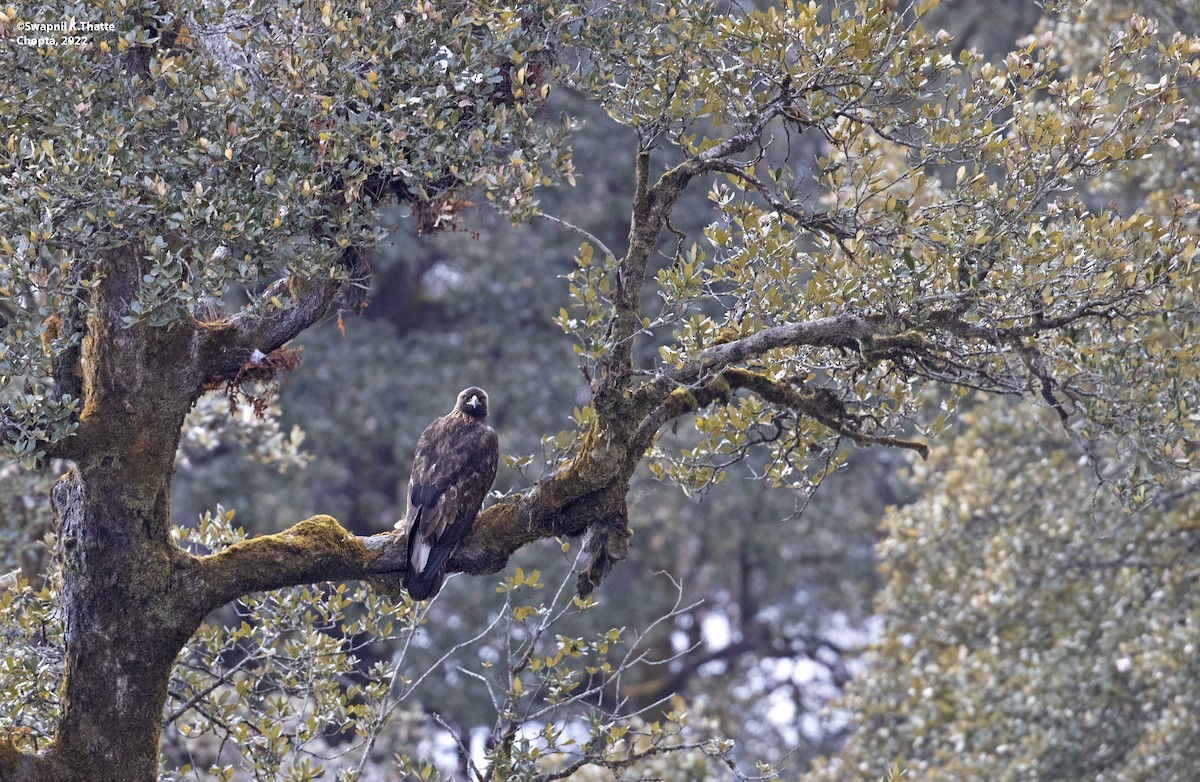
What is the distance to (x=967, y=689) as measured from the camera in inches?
379

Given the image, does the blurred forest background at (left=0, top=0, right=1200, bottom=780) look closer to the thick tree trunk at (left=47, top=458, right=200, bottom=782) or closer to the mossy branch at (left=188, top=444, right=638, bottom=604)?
the mossy branch at (left=188, top=444, right=638, bottom=604)

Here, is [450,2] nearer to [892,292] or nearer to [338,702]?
[892,292]

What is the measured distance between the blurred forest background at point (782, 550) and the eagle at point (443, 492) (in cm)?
32

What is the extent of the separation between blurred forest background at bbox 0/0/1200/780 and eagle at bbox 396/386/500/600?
1.06 feet

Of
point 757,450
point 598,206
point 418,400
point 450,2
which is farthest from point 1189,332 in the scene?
point 598,206

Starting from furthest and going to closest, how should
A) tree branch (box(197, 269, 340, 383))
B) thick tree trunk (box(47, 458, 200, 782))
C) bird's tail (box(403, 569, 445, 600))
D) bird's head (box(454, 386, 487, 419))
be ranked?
1. bird's head (box(454, 386, 487, 419))
2. bird's tail (box(403, 569, 445, 600))
3. tree branch (box(197, 269, 340, 383))
4. thick tree trunk (box(47, 458, 200, 782))

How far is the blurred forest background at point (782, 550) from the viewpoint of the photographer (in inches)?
353

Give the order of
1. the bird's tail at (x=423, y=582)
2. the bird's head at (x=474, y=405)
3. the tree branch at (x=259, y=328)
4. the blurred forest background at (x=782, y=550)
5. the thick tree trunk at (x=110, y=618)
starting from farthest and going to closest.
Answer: the blurred forest background at (x=782, y=550)
the bird's head at (x=474, y=405)
the bird's tail at (x=423, y=582)
the tree branch at (x=259, y=328)
the thick tree trunk at (x=110, y=618)

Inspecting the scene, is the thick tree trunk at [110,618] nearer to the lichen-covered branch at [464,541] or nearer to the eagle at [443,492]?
the lichen-covered branch at [464,541]

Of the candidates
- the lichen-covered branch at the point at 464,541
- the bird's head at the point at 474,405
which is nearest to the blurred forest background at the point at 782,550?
the lichen-covered branch at the point at 464,541

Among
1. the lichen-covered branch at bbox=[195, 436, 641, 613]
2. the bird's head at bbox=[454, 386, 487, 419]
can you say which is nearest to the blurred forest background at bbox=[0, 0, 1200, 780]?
the lichen-covered branch at bbox=[195, 436, 641, 613]

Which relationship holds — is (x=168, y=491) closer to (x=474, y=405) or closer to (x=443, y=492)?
(x=443, y=492)

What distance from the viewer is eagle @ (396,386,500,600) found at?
5.59 meters

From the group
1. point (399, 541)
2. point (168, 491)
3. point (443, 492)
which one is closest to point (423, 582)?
point (399, 541)
